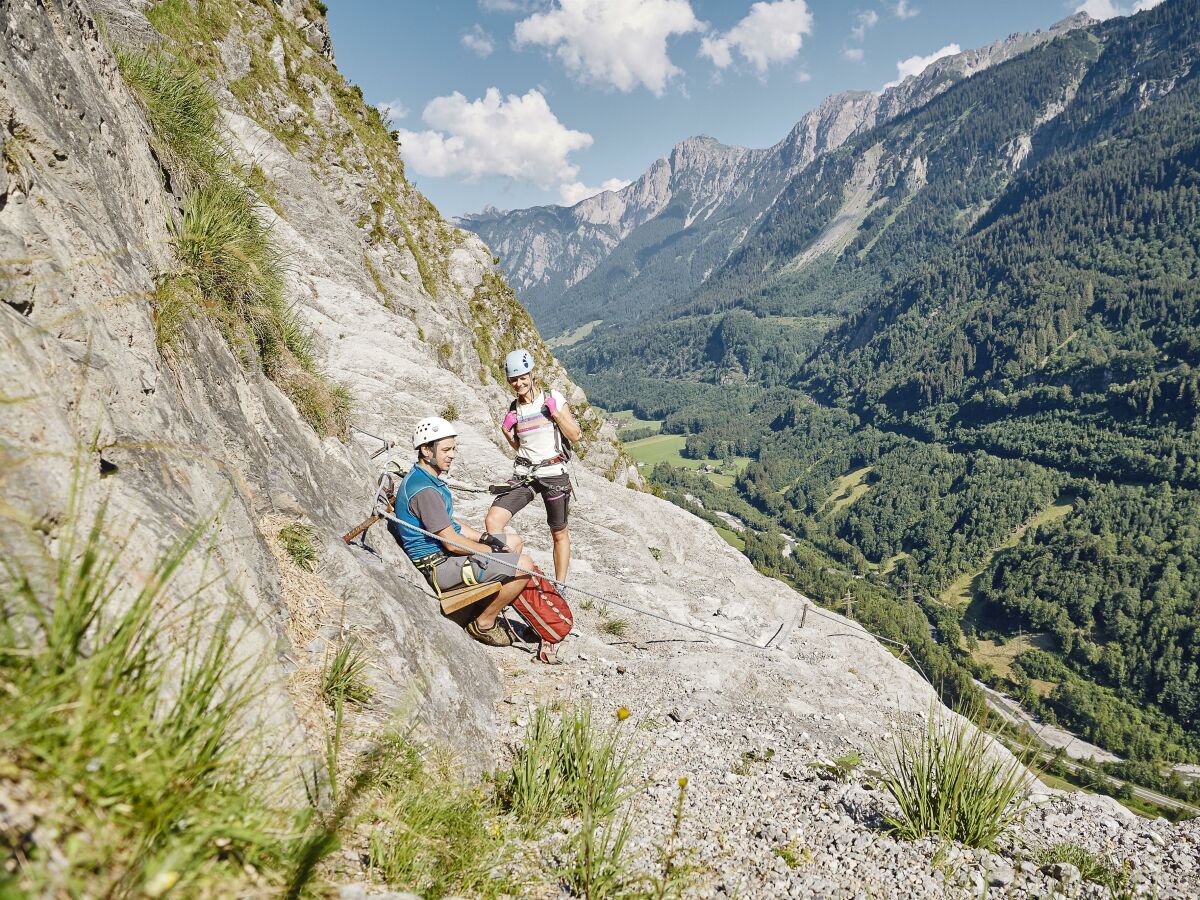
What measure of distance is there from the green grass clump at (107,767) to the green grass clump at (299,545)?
121 inches

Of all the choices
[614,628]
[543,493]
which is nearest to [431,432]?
[543,493]

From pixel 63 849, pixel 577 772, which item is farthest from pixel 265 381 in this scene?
Result: pixel 63 849

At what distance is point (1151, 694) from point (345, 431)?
15590 centimetres

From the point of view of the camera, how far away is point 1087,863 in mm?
4660

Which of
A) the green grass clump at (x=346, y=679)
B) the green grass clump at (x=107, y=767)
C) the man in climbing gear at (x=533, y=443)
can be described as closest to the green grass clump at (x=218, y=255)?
the man in climbing gear at (x=533, y=443)

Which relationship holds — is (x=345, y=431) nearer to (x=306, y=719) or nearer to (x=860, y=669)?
(x=306, y=719)

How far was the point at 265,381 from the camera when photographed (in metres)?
6.82

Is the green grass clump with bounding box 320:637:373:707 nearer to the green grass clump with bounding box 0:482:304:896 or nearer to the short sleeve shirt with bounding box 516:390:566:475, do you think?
the green grass clump with bounding box 0:482:304:896

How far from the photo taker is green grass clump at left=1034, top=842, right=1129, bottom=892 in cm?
445

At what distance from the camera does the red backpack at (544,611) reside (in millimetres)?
7768

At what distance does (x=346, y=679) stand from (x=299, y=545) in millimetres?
1580

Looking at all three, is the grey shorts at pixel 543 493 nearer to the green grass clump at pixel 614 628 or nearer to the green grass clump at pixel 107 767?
the green grass clump at pixel 614 628

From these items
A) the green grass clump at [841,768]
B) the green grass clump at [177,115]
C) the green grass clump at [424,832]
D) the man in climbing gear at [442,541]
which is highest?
the green grass clump at [177,115]

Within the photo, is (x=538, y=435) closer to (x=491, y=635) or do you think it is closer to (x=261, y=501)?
(x=491, y=635)
